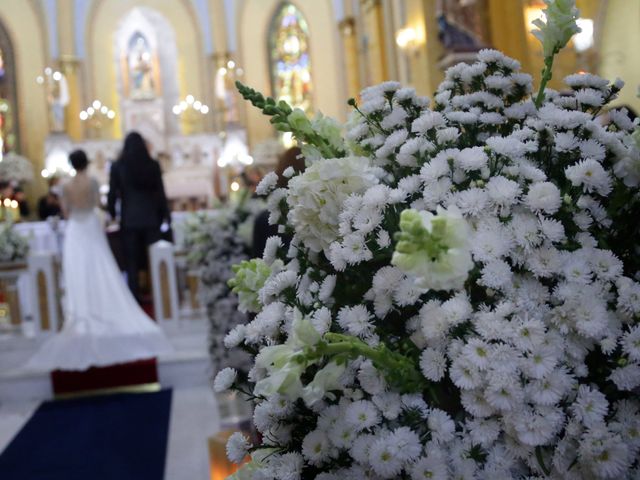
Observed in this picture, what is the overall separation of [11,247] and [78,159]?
1640 mm

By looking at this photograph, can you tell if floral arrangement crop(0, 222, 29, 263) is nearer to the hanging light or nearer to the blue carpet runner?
the blue carpet runner

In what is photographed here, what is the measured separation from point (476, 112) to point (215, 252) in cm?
428

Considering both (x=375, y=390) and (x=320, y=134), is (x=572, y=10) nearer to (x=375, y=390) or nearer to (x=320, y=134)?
(x=320, y=134)

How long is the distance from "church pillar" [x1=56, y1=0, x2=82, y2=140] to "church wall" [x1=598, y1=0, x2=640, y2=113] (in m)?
13.6

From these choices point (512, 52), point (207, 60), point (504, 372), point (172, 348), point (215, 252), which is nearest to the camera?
point (504, 372)

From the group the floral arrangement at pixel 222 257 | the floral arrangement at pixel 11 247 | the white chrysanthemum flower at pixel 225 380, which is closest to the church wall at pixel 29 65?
the floral arrangement at pixel 11 247

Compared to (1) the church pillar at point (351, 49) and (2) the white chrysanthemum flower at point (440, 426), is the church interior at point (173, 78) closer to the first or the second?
(1) the church pillar at point (351, 49)

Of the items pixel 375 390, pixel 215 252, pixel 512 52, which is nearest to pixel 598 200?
pixel 375 390

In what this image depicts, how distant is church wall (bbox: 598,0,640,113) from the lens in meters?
6.48

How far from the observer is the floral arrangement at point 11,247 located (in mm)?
8211

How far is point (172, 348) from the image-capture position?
7250mm

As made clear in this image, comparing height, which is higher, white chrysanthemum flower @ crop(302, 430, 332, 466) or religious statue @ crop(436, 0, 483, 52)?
religious statue @ crop(436, 0, 483, 52)

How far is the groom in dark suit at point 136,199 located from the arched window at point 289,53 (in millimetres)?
12326

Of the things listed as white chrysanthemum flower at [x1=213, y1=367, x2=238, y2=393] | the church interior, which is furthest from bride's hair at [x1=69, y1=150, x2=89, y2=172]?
white chrysanthemum flower at [x1=213, y1=367, x2=238, y2=393]
